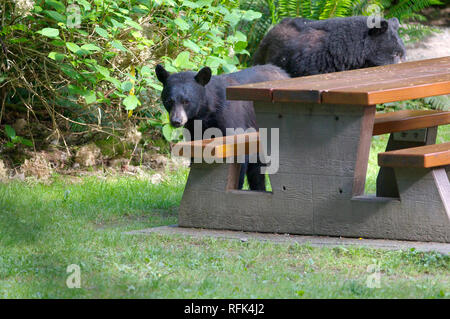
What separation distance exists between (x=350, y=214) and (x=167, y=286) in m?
1.71

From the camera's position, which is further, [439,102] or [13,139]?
[439,102]

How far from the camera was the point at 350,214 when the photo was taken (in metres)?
5.12

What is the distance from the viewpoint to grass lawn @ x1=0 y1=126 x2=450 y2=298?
396 cm

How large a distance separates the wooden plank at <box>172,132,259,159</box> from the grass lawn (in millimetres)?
650

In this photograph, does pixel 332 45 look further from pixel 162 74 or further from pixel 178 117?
pixel 178 117

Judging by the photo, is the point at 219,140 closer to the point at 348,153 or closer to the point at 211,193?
the point at 211,193

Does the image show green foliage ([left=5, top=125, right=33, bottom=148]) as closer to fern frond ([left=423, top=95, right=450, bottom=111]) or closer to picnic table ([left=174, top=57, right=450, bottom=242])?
picnic table ([left=174, top=57, right=450, bottom=242])

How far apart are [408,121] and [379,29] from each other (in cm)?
259

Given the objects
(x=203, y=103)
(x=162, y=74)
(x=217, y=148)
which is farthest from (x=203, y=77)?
(x=217, y=148)

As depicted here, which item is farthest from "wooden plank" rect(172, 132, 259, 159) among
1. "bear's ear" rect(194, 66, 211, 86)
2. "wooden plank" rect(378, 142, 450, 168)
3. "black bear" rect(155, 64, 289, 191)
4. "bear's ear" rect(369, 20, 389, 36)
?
"bear's ear" rect(369, 20, 389, 36)

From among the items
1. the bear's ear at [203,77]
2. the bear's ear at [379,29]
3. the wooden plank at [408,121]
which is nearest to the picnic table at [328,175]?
the wooden plank at [408,121]

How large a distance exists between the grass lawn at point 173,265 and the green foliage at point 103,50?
5.32ft

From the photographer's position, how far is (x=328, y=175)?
5.17 meters
